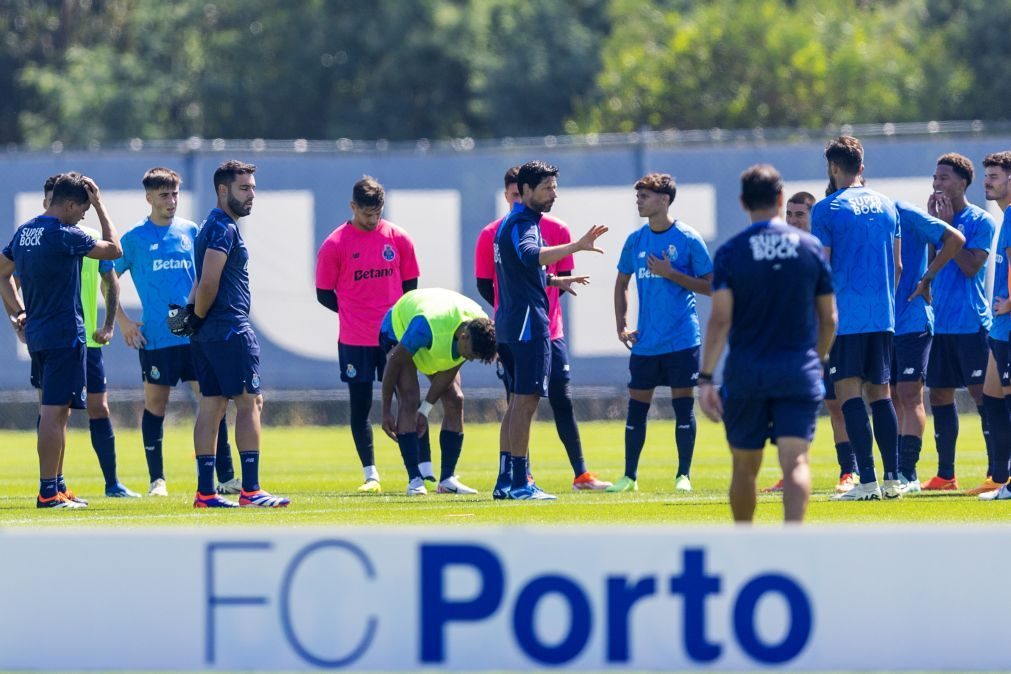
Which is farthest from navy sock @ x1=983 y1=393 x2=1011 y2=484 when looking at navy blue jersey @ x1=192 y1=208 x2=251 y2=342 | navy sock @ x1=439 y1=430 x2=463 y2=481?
navy blue jersey @ x1=192 y1=208 x2=251 y2=342

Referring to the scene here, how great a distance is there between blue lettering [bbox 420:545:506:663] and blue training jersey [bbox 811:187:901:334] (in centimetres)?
573

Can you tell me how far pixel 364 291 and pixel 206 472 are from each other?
7.93ft

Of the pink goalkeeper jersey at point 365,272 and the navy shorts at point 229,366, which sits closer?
the navy shorts at point 229,366

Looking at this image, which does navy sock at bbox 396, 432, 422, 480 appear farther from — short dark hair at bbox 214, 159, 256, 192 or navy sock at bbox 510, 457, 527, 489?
short dark hair at bbox 214, 159, 256, 192

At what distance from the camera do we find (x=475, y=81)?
43.2m

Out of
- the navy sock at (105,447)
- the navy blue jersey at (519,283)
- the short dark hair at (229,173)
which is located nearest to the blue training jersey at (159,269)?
the navy sock at (105,447)

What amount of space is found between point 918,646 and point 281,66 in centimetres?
4203

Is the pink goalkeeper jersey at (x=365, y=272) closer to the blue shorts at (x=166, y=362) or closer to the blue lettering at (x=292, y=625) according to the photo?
the blue shorts at (x=166, y=362)

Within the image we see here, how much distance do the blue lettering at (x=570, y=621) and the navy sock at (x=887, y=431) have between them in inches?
223

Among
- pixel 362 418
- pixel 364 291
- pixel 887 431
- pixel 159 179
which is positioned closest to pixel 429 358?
pixel 362 418

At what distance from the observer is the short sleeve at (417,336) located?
12.5m

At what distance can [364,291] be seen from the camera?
13609 mm

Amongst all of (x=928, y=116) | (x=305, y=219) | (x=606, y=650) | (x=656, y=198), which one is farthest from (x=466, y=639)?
(x=928, y=116)

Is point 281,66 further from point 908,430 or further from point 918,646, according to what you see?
point 918,646
